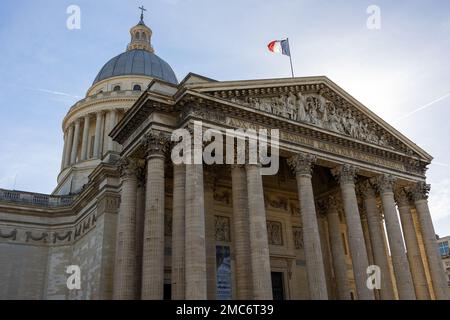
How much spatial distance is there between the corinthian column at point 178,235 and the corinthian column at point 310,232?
21.4 ft

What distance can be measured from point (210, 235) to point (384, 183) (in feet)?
37.7

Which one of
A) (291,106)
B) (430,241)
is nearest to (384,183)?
(430,241)

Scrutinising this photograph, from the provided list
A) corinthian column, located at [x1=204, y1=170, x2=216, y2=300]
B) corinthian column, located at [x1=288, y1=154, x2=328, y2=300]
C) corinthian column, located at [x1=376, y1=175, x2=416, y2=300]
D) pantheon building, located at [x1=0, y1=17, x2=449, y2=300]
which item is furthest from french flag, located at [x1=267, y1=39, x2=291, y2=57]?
corinthian column, located at [x1=376, y1=175, x2=416, y2=300]

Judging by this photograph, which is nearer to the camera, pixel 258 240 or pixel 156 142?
pixel 258 240

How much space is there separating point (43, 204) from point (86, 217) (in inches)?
219

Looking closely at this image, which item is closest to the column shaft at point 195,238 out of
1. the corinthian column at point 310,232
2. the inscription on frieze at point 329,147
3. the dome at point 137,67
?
the inscription on frieze at point 329,147

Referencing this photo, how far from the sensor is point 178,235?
19.4 meters

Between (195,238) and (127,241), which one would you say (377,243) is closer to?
(195,238)

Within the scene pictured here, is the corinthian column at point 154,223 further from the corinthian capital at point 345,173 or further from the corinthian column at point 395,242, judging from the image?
the corinthian column at point 395,242

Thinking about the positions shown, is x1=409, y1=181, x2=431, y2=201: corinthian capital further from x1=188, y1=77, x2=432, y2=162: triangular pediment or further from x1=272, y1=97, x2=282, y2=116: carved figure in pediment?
x1=272, y1=97, x2=282, y2=116: carved figure in pediment

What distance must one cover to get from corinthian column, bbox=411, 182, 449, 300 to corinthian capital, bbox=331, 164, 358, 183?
6452mm

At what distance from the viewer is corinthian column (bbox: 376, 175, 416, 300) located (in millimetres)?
24781

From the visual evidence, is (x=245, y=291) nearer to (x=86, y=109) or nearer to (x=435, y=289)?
(x=435, y=289)

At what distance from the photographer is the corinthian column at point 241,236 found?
2038 centimetres
